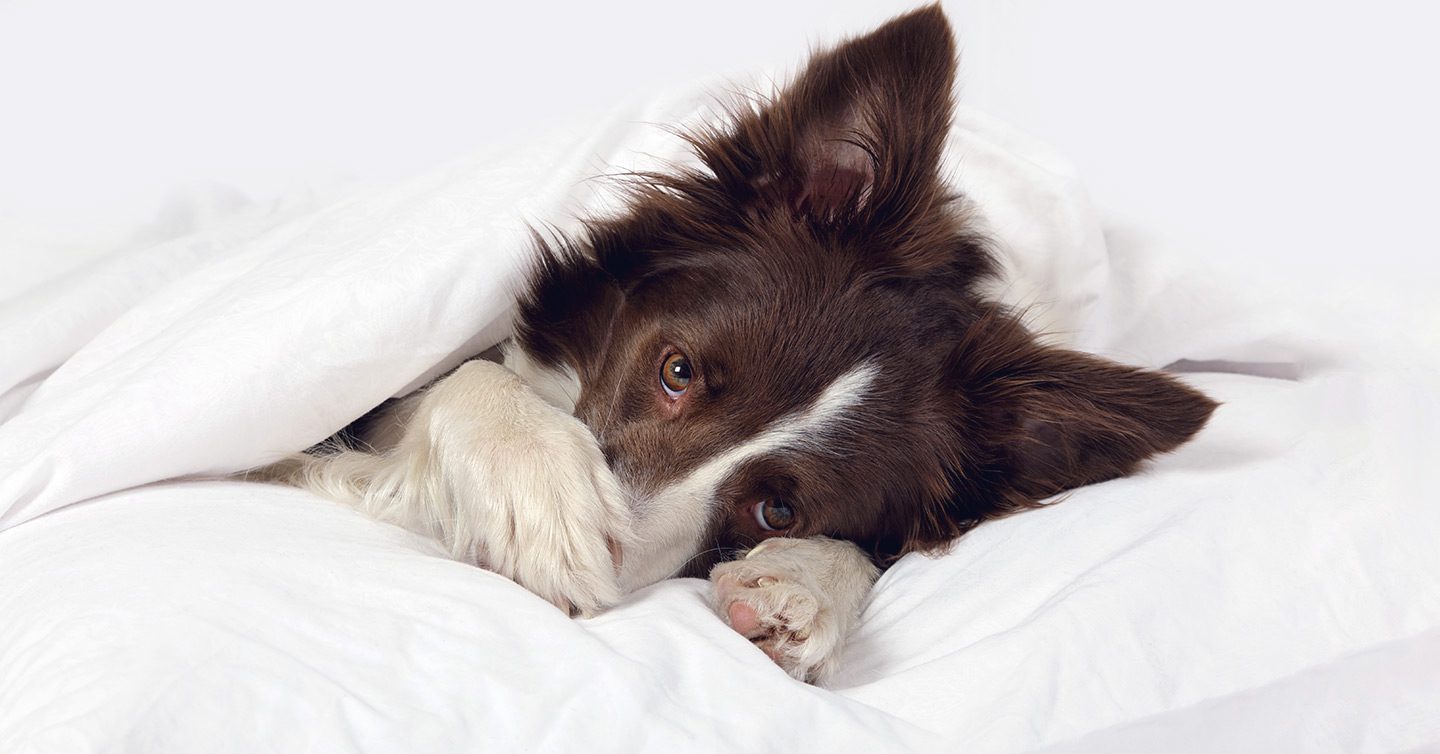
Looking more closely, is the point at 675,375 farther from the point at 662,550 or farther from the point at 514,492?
the point at 514,492

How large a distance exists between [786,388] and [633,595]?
615 mm

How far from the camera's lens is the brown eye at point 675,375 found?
285 centimetres

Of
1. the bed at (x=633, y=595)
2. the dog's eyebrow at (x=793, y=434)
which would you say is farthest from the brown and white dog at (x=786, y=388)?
the bed at (x=633, y=595)

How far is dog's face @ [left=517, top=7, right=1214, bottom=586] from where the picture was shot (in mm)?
2791

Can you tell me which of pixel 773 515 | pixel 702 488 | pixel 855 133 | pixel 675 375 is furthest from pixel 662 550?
pixel 855 133

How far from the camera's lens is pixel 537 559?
245 cm

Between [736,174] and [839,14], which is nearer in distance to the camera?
[736,174]

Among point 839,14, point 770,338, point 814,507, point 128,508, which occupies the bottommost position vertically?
point 814,507

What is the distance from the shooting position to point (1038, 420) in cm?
298

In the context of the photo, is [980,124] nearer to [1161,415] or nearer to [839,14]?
[1161,415]

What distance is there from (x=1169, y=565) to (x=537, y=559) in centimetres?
130

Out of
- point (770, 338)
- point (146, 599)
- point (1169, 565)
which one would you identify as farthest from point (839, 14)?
point (146, 599)

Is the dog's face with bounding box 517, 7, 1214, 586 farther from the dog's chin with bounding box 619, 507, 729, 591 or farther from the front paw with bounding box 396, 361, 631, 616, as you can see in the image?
the front paw with bounding box 396, 361, 631, 616

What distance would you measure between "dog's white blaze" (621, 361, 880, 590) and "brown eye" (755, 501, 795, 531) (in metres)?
0.15
